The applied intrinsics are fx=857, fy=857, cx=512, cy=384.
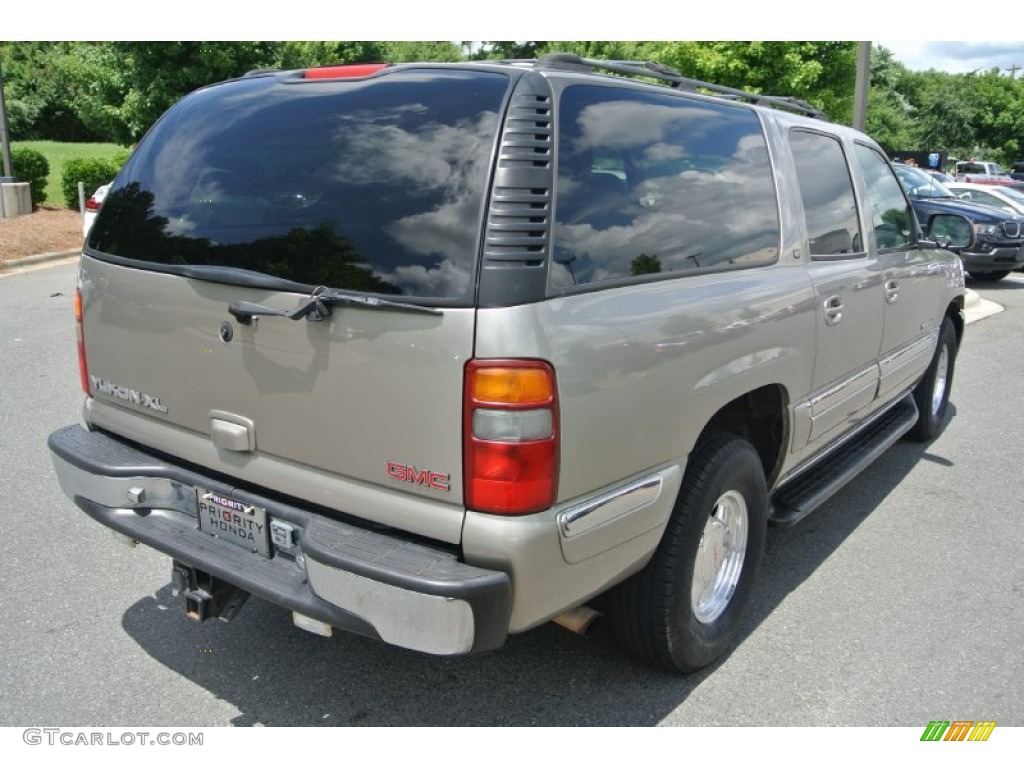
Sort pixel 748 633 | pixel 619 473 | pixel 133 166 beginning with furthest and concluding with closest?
pixel 748 633 < pixel 133 166 < pixel 619 473

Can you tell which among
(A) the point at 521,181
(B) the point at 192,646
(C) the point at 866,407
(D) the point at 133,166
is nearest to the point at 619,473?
(A) the point at 521,181

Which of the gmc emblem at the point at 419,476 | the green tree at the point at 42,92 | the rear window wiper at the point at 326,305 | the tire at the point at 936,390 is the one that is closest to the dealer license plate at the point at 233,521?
the gmc emblem at the point at 419,476

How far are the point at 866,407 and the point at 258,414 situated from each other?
10.3 feet

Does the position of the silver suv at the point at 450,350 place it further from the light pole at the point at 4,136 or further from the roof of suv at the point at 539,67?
the light pole at the point at 4,136

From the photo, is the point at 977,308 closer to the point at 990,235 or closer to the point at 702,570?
the point at 990,235

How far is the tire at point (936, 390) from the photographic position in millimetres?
5762

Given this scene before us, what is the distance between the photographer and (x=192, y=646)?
3234 millimetres

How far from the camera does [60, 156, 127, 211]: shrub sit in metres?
16.8

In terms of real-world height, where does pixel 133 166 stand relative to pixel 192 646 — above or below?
above

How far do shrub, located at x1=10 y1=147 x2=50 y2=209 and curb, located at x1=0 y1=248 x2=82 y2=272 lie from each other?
3.91 metres

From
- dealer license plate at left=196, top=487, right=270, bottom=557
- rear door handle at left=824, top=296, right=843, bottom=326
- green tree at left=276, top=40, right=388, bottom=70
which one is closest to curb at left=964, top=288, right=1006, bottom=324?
rear door handle at left=824, top=296, right=843, bottom=326

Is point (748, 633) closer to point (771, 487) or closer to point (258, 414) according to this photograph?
point (771, 487)

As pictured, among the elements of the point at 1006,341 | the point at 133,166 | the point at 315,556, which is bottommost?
the point at 1006,341

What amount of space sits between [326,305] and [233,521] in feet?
2.66
